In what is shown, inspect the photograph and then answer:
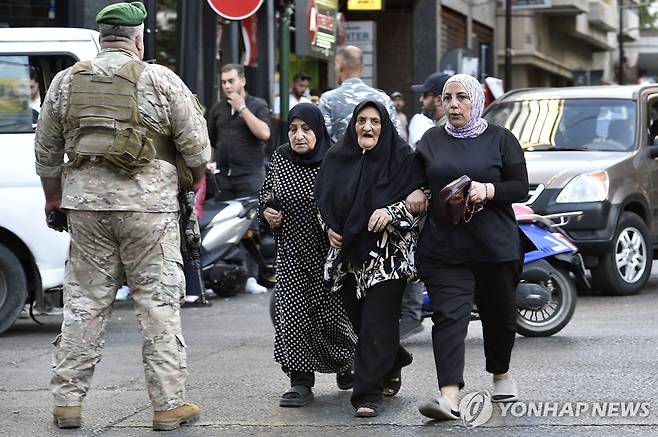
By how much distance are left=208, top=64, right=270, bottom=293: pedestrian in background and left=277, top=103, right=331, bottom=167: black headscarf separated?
608cm

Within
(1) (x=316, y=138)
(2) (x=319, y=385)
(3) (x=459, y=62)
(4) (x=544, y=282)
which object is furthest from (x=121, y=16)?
(3) (x=459, y=62)

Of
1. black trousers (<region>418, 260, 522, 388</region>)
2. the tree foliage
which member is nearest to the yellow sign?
black trousers (<region>418, 260, 522, 388</region>)

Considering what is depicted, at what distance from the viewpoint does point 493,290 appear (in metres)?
6.99

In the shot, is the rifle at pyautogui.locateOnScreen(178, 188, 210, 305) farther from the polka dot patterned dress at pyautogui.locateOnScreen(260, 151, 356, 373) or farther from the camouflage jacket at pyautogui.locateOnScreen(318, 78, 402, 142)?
the camouflage jacket at pyautogui.locateOnScreen(318, 78, 402, 142)

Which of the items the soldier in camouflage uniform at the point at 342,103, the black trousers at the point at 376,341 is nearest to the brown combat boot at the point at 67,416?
the black trousers at the point at 376,341

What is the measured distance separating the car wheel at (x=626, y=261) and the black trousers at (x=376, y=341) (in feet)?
20.3

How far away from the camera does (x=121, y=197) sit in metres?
6.69

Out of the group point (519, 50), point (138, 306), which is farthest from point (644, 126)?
point (519, 50)

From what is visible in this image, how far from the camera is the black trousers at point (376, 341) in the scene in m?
6.95

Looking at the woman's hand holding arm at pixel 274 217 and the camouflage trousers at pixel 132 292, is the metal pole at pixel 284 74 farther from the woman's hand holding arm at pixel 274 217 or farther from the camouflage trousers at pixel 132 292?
the camouflage trousers at pixel 132 292

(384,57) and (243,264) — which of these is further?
(384,57)

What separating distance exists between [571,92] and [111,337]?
5609mm

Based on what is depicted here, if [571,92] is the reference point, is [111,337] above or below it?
below

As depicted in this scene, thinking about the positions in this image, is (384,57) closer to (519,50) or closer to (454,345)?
(519,50)
